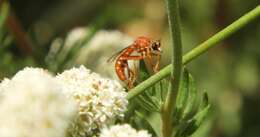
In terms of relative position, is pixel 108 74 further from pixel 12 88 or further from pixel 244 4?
pixel 244 4

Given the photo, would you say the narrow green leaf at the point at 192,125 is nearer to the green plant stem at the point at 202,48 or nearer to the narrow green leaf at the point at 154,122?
the narrow green leaf at the point at 154,122

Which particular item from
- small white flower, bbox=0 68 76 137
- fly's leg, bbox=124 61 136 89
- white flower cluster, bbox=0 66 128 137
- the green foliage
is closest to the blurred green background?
fly's leg, bbox=124 61 136 89

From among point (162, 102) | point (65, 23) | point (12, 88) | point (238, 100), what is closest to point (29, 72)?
point (12, 88)

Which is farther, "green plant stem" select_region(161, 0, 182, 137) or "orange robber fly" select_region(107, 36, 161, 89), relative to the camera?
"orange robber fly" select_region(107, 36, 161, 89)

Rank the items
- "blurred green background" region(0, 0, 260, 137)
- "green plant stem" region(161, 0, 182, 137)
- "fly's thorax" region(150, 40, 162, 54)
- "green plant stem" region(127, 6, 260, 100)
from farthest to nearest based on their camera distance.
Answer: "blurred green background" region(0, 0, 260, 137)
"fly's thorax" region(150, 40, 162, 54)
"green plant stem" region(127, 6, 260, 100)
"green plant stem" region(161, 0, 182, 137)

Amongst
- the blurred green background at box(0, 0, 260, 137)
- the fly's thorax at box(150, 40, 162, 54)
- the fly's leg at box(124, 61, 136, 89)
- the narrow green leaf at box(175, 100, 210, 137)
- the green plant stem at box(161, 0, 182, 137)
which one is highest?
the blurred green background at box(0, 0, 260, 137)

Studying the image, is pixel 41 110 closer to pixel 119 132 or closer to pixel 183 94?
pixel 119 132

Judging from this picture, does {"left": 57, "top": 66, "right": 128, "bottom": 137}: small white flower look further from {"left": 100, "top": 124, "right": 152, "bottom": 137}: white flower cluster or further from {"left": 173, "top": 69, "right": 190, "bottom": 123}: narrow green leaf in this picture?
{"left": 173, "top": 69, "right": 190, "bottom": 123}: narrow green leaf
